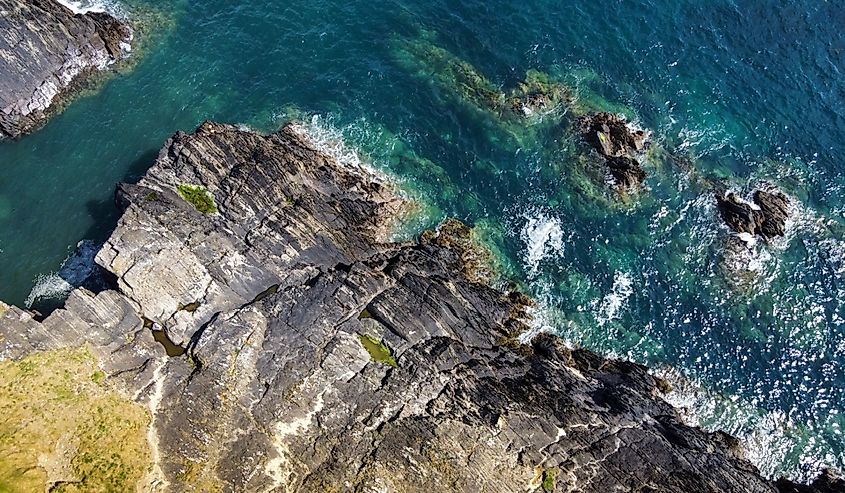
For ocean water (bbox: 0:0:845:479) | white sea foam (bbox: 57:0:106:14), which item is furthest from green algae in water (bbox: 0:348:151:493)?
white sea foam (bbox: 57:0:106:14)

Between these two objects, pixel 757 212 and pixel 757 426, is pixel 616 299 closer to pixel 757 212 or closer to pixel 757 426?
pixel 757 426

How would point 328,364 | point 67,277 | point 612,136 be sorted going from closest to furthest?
point 328,364 < point 67,277 < point 612,136

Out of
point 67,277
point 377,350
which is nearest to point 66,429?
point 67,277

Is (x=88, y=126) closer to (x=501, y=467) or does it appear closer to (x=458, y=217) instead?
(x=458, y=217)

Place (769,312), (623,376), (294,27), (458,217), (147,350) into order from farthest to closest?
(294,27), (458,217), (769,312), (623,376), (147,350)

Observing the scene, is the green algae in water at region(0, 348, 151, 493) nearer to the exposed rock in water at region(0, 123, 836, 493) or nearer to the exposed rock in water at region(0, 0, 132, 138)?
the exposed rock in water at region(0, 123, 836, 493)

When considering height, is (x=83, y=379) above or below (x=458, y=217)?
below

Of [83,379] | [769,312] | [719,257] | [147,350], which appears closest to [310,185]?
[147,350]

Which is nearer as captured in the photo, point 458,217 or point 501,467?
point 501,467
